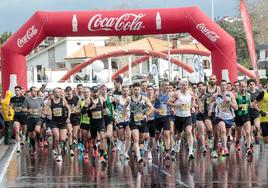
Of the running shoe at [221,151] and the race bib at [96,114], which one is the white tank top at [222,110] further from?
the race bib at [96,114]

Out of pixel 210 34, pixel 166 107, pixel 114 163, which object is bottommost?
pixel 114 163

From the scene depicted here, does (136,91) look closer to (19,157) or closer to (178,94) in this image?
(178,94)

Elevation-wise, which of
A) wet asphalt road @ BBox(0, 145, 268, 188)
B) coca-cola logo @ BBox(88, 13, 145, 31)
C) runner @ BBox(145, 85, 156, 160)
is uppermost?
coca-cola logo @ BBox(88, 13, 145, 31)

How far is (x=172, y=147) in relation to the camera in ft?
63.4

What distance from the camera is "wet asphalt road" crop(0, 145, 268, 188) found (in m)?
13.3

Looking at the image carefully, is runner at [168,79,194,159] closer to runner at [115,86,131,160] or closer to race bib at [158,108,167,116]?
race bib at [158,108,167,116]

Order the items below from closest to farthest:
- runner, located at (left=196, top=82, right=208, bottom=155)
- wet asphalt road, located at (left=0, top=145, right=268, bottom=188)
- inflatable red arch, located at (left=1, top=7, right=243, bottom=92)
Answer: wet asphalt road, located at (left=0, top=145, right=268, bottom=188) → runner, located at (left=196, top=82, right=208, bottom=155) → inflatable red arch, located at (left=1, top=7, right=243, bottom=92)

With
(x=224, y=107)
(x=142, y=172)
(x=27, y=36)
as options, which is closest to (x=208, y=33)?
(x=27, y=36)

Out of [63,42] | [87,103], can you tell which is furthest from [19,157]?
[63,42]

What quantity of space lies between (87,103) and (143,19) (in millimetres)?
10034

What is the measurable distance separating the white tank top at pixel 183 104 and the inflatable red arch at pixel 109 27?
932cm

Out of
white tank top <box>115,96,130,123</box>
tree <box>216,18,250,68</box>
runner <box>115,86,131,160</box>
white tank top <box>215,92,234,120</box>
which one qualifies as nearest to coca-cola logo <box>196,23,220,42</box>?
runner <box>115,86,131,160</box>

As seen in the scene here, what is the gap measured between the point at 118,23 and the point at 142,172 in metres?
13.4

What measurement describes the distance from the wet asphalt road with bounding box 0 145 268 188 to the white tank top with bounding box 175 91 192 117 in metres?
1.04
